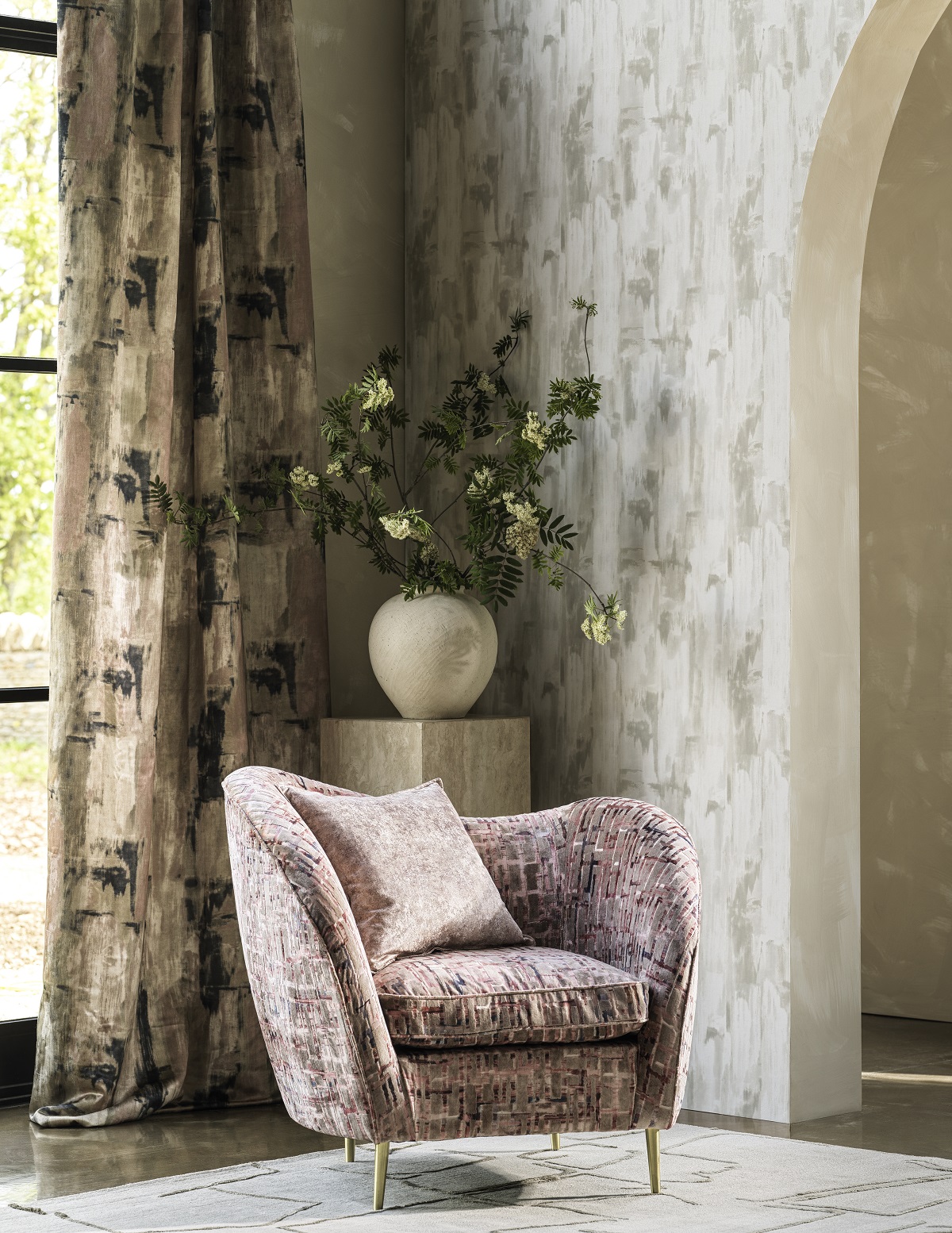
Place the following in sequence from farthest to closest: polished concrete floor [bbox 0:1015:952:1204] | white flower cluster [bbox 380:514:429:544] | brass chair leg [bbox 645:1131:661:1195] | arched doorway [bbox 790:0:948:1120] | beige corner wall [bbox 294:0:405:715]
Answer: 1. beige corner wall [bbox 294:0:405:715]
2. white flower cluster [bbox 380:514:429:544]
3. arched doorway [bbox 790:0:948:1120]
4. polished concrete floor [bbox 0:1015:952:1204]
5. brass chair leg [bbox 645:1131:661:1195]

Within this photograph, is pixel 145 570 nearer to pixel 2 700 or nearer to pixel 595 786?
pixel 2 700

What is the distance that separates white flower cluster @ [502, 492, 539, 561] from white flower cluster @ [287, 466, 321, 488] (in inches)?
18.1

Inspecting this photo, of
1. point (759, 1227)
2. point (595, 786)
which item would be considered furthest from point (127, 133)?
point (759, 1227)

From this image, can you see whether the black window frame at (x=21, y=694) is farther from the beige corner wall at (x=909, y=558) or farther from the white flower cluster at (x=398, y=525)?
the beige corner wall at (x=909, y=558)

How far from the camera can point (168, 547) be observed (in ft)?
13.4

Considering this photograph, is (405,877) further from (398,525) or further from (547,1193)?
(398,525)

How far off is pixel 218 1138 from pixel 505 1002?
104 centimetres

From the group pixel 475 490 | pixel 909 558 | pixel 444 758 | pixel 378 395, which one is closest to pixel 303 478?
pixel 378 395

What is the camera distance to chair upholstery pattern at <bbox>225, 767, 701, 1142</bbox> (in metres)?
2.91

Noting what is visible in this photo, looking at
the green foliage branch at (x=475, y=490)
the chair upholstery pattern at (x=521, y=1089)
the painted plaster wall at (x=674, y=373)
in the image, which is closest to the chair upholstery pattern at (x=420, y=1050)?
the chair upholstery pattern at (x=521, y=1089)

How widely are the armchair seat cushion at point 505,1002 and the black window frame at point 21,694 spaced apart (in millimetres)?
1406

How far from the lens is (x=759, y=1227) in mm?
2893

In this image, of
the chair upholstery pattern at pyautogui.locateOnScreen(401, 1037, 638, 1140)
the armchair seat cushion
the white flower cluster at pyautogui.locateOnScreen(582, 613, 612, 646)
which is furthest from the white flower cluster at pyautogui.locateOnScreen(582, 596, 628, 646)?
the chair upholstery pattern at pyautogui.locateOnScreen(401, 1037, 638, 1140)

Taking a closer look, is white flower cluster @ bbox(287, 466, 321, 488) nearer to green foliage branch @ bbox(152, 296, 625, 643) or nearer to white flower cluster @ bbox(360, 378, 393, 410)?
green foliage branch @ bbox(152, 296, 625, 643)
